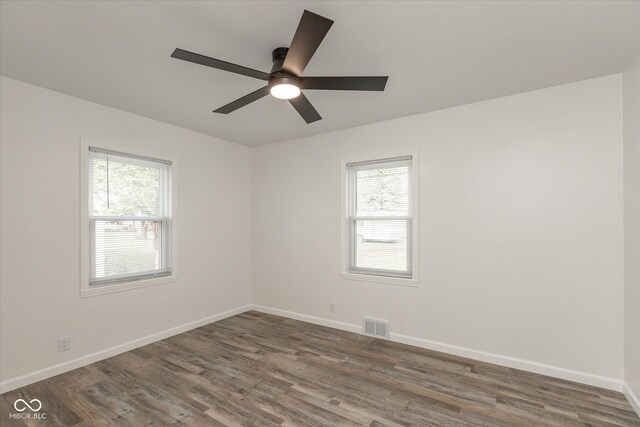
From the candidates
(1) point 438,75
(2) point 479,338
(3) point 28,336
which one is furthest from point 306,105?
(3) point 28,336

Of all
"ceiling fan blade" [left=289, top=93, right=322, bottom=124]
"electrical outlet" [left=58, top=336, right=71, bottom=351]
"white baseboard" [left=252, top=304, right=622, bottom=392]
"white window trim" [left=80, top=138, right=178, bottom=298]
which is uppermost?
"ceiling fan blade" [left=289, top=93, right=322, bottom=124]

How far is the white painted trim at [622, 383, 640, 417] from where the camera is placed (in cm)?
231

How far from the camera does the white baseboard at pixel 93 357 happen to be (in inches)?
104

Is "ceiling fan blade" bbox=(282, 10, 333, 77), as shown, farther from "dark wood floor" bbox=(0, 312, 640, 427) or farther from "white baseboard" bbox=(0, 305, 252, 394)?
"white baseboard" bbox=(0, 305, 252, 394)

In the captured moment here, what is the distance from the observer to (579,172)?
2.78 m

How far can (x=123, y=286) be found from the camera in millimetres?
3434

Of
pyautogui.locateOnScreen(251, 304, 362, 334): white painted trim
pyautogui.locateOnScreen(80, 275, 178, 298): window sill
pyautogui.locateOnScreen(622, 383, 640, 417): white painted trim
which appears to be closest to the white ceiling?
pyautogui.locateOnScreen(80, 275, 178, 298): window sill

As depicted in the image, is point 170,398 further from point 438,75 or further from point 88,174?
point 438,75

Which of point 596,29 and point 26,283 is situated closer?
point 596,29

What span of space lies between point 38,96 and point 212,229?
2.32 metres

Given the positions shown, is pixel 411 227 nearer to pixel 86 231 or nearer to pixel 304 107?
pixel 304 107

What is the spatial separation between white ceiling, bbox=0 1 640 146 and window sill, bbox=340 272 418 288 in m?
1.98

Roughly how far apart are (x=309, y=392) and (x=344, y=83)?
95.7 inches

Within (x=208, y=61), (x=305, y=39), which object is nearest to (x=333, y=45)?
(x=305, y=39)
